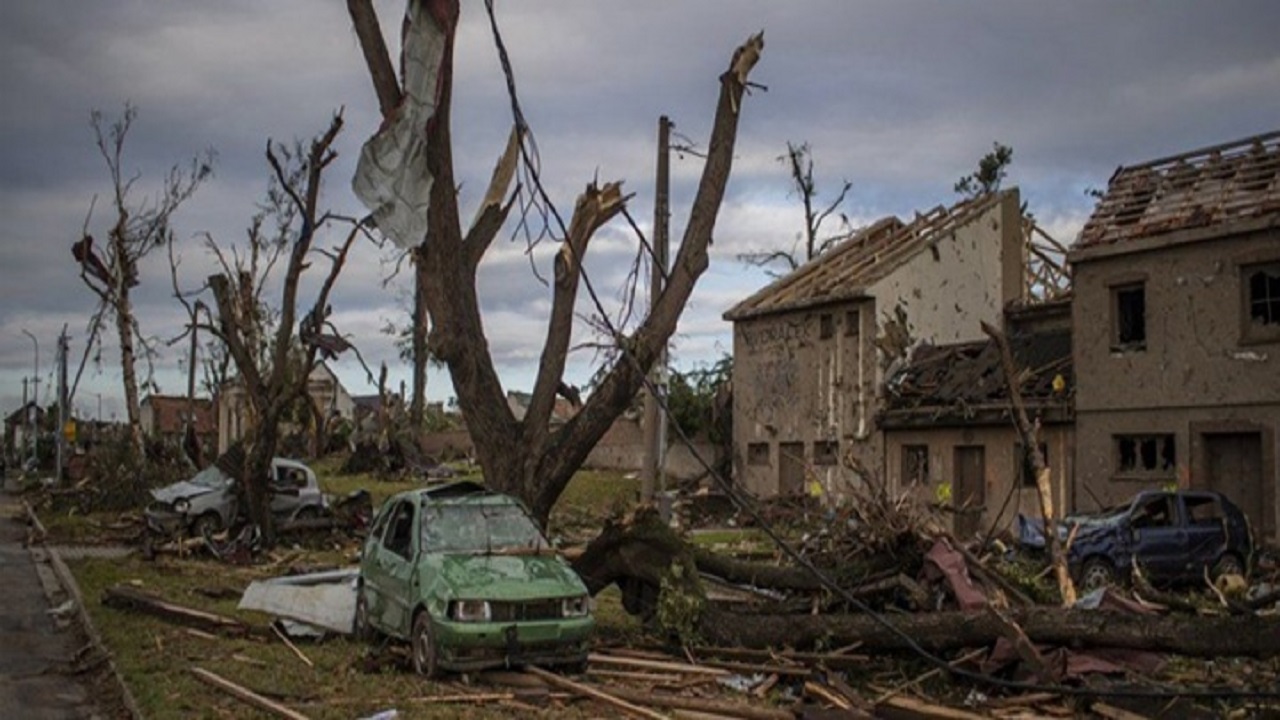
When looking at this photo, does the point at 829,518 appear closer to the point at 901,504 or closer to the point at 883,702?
the point at 901,504

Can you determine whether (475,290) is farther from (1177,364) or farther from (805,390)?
(805,390)

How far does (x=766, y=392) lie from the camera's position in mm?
36344

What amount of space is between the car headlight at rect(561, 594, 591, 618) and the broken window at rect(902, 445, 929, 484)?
66.4 feet

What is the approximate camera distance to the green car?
11164mm

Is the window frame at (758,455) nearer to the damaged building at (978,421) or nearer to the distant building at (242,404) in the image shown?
the damaged building at (978,421)

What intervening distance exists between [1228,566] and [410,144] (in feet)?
49.4

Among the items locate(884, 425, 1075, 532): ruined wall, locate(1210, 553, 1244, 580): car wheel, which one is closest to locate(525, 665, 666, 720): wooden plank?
locate(1210, 553, 1244, 580): car wheel

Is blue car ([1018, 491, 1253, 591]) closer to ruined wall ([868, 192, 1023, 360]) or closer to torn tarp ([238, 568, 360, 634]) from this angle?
torn tarp ([238, 568, 360, 634])

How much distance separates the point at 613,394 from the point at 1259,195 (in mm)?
16075

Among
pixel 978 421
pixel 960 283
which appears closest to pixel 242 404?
pixel 960 283

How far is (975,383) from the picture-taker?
96.6ft

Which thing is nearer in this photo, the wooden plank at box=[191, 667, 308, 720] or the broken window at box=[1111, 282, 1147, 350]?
the wooden plank at box=[191, 667, 308, 720]

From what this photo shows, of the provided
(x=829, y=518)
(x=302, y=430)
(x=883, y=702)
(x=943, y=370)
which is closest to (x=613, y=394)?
(x=829, y=518)

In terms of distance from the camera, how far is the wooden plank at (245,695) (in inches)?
376
